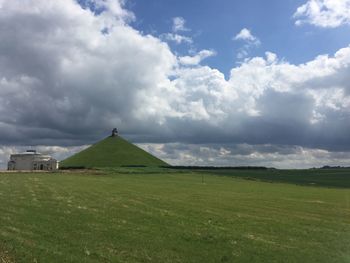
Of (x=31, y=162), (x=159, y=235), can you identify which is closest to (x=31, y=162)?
(x=31, y=162)

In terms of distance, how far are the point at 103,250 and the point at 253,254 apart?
6.56 meters

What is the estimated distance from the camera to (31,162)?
192m

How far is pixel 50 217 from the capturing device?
2670 cm

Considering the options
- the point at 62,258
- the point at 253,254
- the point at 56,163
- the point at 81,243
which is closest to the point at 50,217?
the point at 81,243

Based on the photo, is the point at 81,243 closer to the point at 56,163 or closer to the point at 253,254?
the point at 253,254

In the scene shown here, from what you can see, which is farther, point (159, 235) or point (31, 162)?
point (31, 162)

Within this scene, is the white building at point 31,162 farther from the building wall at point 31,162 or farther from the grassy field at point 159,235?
the grassy field at point 159,235

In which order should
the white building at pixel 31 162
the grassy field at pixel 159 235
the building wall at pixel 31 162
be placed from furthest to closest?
the white building at pixel 31 162 < the building wall at pixel 31 162 < the grassy field at pixel 159 235

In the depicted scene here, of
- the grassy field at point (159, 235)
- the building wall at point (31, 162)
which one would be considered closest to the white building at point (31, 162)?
the building wall at point (31, 162)

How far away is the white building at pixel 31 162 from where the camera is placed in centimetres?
18650

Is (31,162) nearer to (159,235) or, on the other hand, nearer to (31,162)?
(31,162)

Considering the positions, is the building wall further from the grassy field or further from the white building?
the grassy field

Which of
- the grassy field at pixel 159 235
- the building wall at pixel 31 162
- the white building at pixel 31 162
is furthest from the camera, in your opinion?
the white building at pixel 31 162

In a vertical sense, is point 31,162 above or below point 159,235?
above
